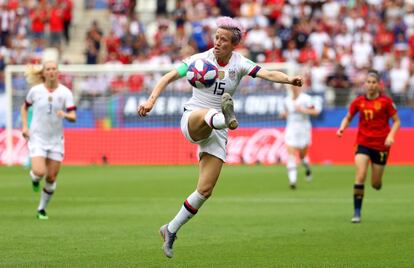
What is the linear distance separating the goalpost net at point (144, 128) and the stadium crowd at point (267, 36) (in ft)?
2.56

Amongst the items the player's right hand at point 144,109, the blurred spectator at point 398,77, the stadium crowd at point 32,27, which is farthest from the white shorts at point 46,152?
the stadium crowd at point 32,27

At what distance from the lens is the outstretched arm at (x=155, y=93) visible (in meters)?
10.8

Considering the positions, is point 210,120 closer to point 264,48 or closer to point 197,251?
point 197,251

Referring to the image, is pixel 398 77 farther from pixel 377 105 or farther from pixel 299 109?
pixel 377 105

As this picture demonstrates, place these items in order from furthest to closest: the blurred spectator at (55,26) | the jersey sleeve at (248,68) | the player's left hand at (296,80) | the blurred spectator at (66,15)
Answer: the blurred spectator at (66,15) → the blurred spectator at (55,26) → the jersey sleeve at (248,68) → the player's left hand at (296,80)

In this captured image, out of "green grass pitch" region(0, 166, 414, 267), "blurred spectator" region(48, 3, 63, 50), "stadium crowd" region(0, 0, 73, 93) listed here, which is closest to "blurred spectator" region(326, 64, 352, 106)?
"green grass pitch" region(0, 166, 414, 267)

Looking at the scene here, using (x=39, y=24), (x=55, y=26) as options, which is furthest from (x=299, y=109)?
(x=39, y=24)

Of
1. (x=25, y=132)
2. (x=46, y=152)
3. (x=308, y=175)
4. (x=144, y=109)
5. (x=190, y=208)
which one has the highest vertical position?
(x=144, y=109)

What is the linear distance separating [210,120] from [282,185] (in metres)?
13.6

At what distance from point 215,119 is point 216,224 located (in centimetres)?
498

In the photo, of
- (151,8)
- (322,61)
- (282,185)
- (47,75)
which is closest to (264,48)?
(322,61)

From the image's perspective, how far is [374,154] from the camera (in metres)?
16.5

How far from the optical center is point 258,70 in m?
12.0

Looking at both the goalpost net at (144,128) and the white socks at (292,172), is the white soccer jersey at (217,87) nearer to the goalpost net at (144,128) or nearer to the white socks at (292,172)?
the white socks at (292,172)
